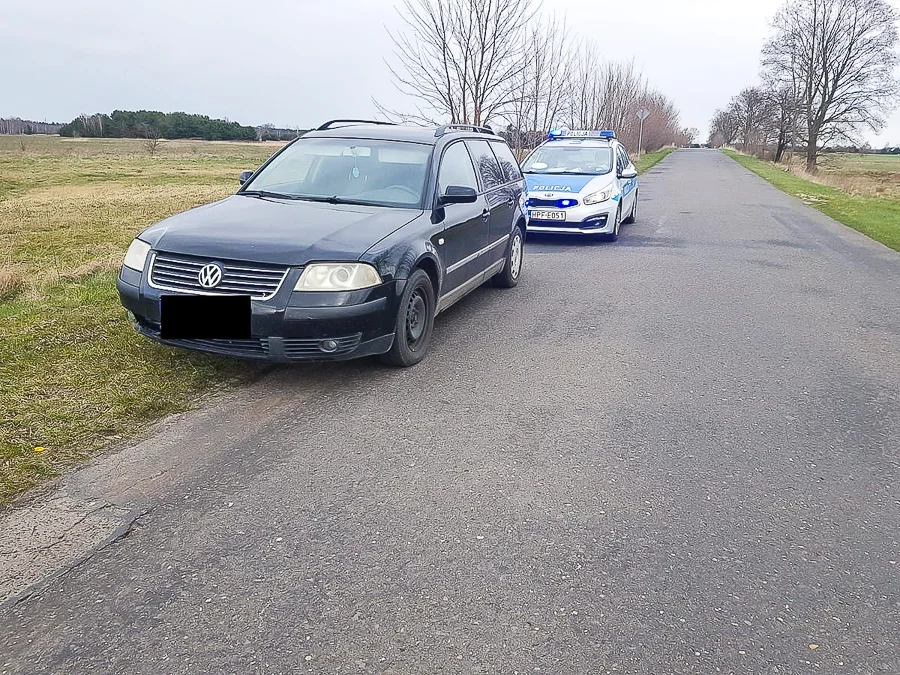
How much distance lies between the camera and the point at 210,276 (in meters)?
4.71

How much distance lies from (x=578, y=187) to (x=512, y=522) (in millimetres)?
9380

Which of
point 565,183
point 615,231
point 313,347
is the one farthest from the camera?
point 615,231

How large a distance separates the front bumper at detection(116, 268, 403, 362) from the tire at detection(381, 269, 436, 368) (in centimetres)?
23

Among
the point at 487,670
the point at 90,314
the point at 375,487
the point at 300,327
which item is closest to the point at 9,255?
the point at 90,314

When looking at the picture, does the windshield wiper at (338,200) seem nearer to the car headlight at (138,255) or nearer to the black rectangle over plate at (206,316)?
the car headlight at (138,255)

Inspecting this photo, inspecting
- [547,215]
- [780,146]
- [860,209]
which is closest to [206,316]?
[547,215]

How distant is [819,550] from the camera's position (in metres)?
3.16

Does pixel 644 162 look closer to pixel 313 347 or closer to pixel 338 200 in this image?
pixel 338 200

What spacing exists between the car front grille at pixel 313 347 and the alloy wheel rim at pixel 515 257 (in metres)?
3.85

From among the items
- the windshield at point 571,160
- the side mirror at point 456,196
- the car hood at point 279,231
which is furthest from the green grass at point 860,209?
the car hood at point 279,231

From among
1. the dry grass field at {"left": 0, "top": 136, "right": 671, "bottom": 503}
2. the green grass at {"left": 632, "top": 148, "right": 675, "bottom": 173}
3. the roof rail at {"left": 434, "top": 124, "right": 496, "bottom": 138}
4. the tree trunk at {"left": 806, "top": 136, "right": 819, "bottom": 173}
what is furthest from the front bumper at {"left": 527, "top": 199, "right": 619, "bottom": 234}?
the tree trunk at {"left": 806, "top": 136, "right": 819, "bottom": 173}

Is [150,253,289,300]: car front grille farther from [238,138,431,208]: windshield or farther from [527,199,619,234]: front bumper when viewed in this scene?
[527,199,619,234]: front bumper

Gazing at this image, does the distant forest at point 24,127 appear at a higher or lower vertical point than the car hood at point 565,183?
higher

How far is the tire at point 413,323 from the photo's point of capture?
17.2 ft
